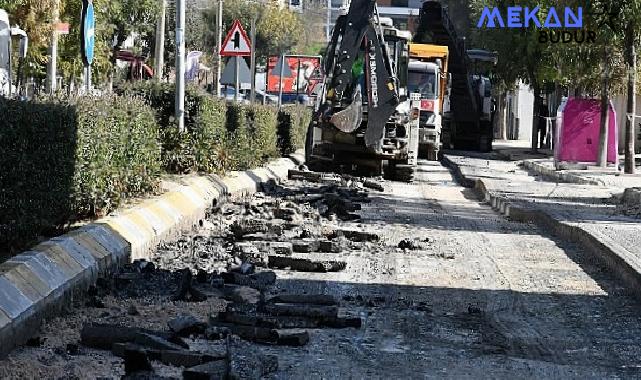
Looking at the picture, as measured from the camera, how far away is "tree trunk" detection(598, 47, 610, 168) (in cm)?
3538

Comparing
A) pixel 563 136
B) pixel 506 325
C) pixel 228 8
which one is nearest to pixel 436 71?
pixel 563 136

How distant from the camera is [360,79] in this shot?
28891 millimetres

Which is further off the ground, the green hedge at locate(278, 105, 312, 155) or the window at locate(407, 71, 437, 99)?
the window at locate(407, 71, 437, 99)

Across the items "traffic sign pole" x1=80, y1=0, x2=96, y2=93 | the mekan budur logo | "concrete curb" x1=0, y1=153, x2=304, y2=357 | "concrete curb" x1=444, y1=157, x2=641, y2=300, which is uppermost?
the mekan budur logo

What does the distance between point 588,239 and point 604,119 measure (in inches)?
768

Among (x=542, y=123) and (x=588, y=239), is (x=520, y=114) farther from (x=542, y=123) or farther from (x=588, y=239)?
(x=588, y=239)

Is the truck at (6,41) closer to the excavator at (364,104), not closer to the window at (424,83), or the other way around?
the excavator at (364,104)

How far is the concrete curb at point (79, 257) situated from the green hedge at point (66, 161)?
0.26 metres

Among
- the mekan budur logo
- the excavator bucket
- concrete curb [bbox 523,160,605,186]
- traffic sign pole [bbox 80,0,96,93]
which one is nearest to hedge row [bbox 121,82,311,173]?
the excavator bucket

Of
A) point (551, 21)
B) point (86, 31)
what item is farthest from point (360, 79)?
point (86, 31)

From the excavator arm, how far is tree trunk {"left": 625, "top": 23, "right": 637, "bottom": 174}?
7400mm

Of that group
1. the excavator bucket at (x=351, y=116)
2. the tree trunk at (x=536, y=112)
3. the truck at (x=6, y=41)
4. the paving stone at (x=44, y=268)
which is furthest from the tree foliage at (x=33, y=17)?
the tree trunk at (x=536, y=112)

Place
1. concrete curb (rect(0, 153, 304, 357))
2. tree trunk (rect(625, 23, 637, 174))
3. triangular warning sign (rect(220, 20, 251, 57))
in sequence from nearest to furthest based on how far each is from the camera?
concrete curb (rect(0, 153, 304, 357)) → triangular warning sign (rect(220, 20, 251, 57)) → tree trunk (rect(625, 23, 637, 174))

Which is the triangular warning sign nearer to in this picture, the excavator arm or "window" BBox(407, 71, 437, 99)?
the excavator arm
